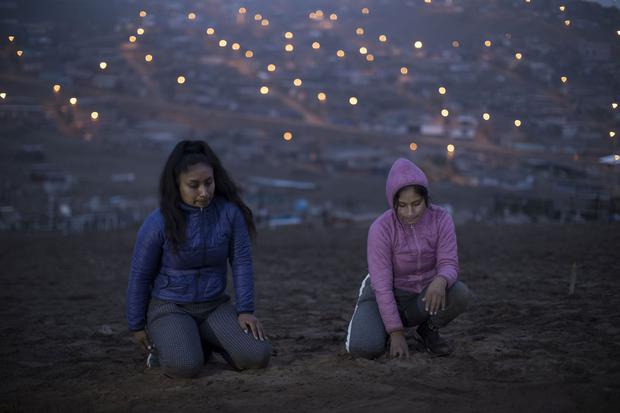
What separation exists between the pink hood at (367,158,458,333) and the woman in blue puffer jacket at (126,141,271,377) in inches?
25.5

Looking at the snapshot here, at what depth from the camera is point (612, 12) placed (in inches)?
336

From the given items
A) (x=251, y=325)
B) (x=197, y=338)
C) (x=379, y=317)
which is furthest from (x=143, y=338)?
(x=379, y=317)

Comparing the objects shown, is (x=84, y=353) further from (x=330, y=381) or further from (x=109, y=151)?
(x=109, y=151)

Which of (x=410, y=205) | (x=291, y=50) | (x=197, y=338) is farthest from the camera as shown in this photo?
(x=291, y=50)

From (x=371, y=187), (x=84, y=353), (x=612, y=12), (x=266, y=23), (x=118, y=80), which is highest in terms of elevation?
(x=266, y=23)

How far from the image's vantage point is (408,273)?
3.70 m

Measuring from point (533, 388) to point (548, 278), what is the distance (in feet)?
10.6

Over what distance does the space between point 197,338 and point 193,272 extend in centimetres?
34

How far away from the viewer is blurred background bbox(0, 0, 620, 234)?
12742 mm

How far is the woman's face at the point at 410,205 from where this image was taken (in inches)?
136

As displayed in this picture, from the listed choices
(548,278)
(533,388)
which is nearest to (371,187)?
(548,278)

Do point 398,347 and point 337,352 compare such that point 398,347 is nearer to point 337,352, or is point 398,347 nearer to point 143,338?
point 337,352

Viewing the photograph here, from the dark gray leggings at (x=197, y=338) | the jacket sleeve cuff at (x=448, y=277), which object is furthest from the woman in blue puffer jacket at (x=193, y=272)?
the jacket sleeve cuff at (x=448, y=277)

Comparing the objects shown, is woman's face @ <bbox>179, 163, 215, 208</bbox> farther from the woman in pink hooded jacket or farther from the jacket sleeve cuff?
the jacket sleeve cuff
